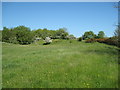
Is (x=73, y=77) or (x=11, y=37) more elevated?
(x=11, y=37)

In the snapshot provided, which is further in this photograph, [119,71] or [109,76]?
[119,71]

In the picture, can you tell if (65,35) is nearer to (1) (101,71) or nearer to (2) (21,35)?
(2) (21,35)

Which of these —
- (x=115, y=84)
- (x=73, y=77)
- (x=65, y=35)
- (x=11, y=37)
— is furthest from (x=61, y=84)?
(x=65, y=35)

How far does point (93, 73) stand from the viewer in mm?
6539

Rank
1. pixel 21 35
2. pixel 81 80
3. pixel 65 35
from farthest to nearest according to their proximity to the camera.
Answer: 1. pixel 65 35
2. pixel 21 35
3. pixel 81 80

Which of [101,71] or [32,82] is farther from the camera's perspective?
[101,71]

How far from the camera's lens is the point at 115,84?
5.38 metres

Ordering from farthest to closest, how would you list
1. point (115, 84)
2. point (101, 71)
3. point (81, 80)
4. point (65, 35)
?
1. point (65, 35)
2. point (101, 71)
3. point (81, 80)
4. point (115, 84)

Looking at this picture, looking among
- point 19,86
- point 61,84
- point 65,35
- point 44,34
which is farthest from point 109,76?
point 44,34

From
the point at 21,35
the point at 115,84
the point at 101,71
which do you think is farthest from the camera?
the point at 21,35

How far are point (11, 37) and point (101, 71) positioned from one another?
1914 inches

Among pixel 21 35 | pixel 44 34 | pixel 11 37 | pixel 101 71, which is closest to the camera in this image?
pixel 101 71

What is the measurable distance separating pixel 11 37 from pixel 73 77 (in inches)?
1917

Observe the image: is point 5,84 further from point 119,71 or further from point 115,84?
point 119,71
